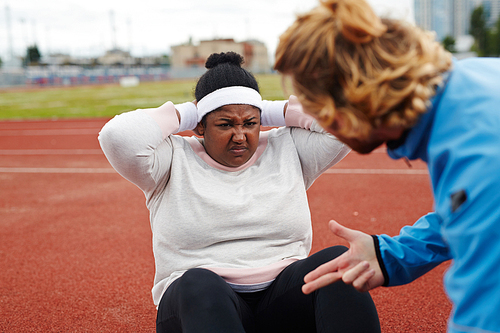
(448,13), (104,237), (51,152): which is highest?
(448,13)

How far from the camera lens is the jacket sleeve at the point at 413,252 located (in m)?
1.50

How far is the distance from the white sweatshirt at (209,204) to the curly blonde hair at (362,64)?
91 centimetres

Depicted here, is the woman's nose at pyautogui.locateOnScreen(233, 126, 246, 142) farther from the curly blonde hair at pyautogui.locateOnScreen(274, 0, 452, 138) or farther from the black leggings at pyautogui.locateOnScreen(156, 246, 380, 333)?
the curly blonde hair at pyautogui.locateOnScreen(274, 0, 452, 138)

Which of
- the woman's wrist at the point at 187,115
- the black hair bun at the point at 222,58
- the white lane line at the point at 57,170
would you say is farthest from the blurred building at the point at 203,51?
Answer: the woman's wrist at the point at 187,115

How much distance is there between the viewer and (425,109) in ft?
3.46

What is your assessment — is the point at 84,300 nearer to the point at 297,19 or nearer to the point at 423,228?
the point at 423,228

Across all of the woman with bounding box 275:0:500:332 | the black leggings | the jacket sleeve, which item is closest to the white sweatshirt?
the black leggings

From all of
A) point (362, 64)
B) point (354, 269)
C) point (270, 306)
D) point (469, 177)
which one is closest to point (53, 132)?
point (270, 306)

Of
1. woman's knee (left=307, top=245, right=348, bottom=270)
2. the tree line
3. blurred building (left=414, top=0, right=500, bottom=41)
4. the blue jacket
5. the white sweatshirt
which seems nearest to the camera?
the blue jacket

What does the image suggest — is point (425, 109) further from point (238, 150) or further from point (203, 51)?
point (203, 51)

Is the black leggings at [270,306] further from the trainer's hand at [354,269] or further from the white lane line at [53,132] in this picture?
the white lane line at [53,132]

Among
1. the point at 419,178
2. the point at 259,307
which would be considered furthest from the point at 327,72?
the point at 419,178

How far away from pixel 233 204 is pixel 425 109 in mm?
1080

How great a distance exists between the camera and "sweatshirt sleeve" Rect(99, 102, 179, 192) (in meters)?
1.91
